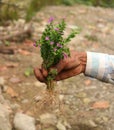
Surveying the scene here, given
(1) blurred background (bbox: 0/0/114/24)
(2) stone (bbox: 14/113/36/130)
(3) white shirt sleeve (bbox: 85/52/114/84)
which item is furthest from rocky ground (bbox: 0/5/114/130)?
(3) white shirt sleeve (bbox: 85/52/114/84)

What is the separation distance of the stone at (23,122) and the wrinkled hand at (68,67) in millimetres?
513

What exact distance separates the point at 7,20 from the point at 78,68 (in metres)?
2.63

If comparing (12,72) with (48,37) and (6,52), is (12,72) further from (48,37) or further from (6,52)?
(48,37)

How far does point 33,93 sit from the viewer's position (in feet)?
10.6

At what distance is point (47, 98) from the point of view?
8.37 ft

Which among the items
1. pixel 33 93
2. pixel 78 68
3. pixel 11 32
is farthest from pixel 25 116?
pixel 11 32

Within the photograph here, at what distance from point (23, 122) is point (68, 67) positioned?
2.13 feet

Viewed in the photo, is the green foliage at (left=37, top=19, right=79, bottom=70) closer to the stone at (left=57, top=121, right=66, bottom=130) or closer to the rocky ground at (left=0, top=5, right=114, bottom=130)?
the rocky ground at (left=0, top=5, right=114, bottom=130)

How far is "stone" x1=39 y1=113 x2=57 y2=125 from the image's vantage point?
284 centimetres

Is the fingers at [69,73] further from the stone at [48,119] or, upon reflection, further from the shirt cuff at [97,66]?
the stone at [48,119]

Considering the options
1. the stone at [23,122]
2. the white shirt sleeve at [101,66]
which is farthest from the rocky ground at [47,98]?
the white shirt sleeve at [101,66]

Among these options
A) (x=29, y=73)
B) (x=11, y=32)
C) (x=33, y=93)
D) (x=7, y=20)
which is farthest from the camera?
(x=7, y=20)

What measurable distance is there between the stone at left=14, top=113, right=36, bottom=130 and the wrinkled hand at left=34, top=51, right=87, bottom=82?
0.51m

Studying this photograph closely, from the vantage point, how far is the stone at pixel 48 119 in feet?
9.31
